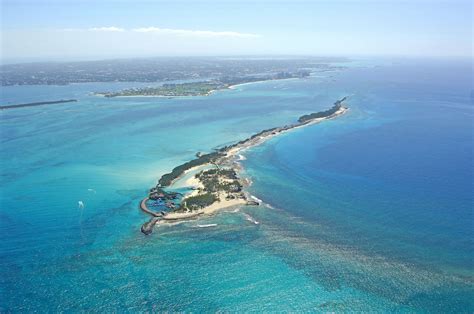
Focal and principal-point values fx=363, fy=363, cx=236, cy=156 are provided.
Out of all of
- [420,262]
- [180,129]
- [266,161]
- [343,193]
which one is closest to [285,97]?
[180,129]

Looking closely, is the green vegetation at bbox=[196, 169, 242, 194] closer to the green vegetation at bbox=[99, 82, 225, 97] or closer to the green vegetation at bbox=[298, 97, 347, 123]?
the green vegetation at bbox=[298, 97, 347, 123]

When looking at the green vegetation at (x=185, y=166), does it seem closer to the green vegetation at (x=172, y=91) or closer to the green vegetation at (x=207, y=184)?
the green vegetation at (x=207, y=184)

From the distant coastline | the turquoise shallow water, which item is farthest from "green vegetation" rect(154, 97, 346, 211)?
the distant coastline

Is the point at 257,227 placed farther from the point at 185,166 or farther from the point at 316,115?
the point at 316,115

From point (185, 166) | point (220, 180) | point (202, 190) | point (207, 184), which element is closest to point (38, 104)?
point (185, 166)

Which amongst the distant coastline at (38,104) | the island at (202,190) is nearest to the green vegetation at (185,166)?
the island at (202,190)
